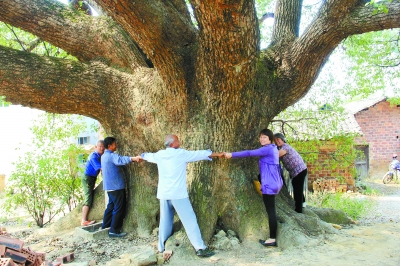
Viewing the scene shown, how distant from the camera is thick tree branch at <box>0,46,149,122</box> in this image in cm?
532

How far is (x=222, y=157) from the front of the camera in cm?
553

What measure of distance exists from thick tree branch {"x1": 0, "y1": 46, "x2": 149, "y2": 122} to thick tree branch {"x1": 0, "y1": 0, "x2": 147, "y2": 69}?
399mm

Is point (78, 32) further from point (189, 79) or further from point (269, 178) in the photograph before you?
point (269, 178)

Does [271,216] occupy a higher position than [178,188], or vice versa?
[178,188]

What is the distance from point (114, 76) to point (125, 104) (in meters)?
0.54

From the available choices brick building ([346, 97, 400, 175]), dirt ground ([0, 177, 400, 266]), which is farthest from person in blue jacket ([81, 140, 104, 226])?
brick building ([346, 97, 400, 175])

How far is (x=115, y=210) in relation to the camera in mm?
6051

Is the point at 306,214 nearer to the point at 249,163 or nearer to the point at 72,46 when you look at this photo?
the point at 249,163

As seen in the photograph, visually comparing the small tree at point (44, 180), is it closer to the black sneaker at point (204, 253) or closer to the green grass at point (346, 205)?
the black sneaker at point (204, 253)

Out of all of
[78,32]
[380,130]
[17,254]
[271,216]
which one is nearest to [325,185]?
[380,130]

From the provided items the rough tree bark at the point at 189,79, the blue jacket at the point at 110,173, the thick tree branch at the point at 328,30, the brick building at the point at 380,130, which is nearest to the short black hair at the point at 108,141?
the blue jacket at the point at 110,173

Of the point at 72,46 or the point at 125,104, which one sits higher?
the point at 72,46

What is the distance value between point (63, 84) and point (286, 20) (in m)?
4.26

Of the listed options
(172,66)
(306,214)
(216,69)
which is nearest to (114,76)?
(172,66)
